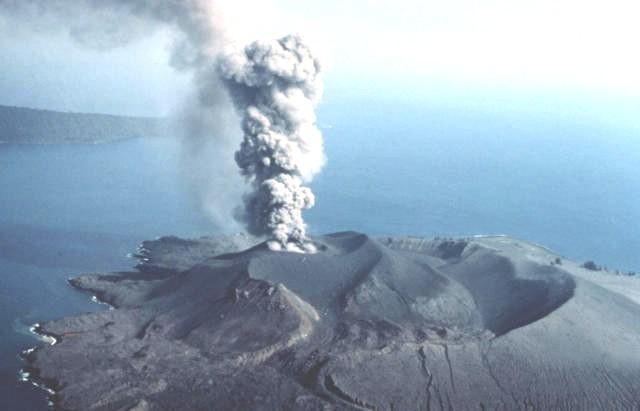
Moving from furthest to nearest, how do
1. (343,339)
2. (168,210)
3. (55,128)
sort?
(55,128)
(168,210)
(343,339)

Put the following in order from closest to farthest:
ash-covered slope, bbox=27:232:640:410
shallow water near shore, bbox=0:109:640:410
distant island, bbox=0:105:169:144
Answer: ash-covered slope, bbox=27:232:640:410 → shallow water near shore, bbox=0:109:640:410 → distant island, bbox=0:105:169:144

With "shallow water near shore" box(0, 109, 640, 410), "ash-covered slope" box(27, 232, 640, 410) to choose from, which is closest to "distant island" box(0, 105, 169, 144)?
"shallow water near shore" box(0, 109, 640, 410)

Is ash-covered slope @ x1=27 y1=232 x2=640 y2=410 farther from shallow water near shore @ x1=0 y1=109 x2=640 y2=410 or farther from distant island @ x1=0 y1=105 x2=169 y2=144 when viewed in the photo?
distant island @ x1=0 y1=105 x2=169 y2=144

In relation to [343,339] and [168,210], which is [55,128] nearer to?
[168,210]

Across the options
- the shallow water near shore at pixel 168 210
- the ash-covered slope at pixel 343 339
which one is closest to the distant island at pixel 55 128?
the shallow water near shore at pixel 168 210

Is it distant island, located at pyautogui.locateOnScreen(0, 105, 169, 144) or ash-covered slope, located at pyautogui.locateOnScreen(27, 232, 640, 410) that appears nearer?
ash-covered slope, located at pyautogui.locateOnScreen(27, 232, 640, 410)

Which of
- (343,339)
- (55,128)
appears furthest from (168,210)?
(55,128)

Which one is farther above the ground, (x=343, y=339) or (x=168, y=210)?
(x=168, y=210)
